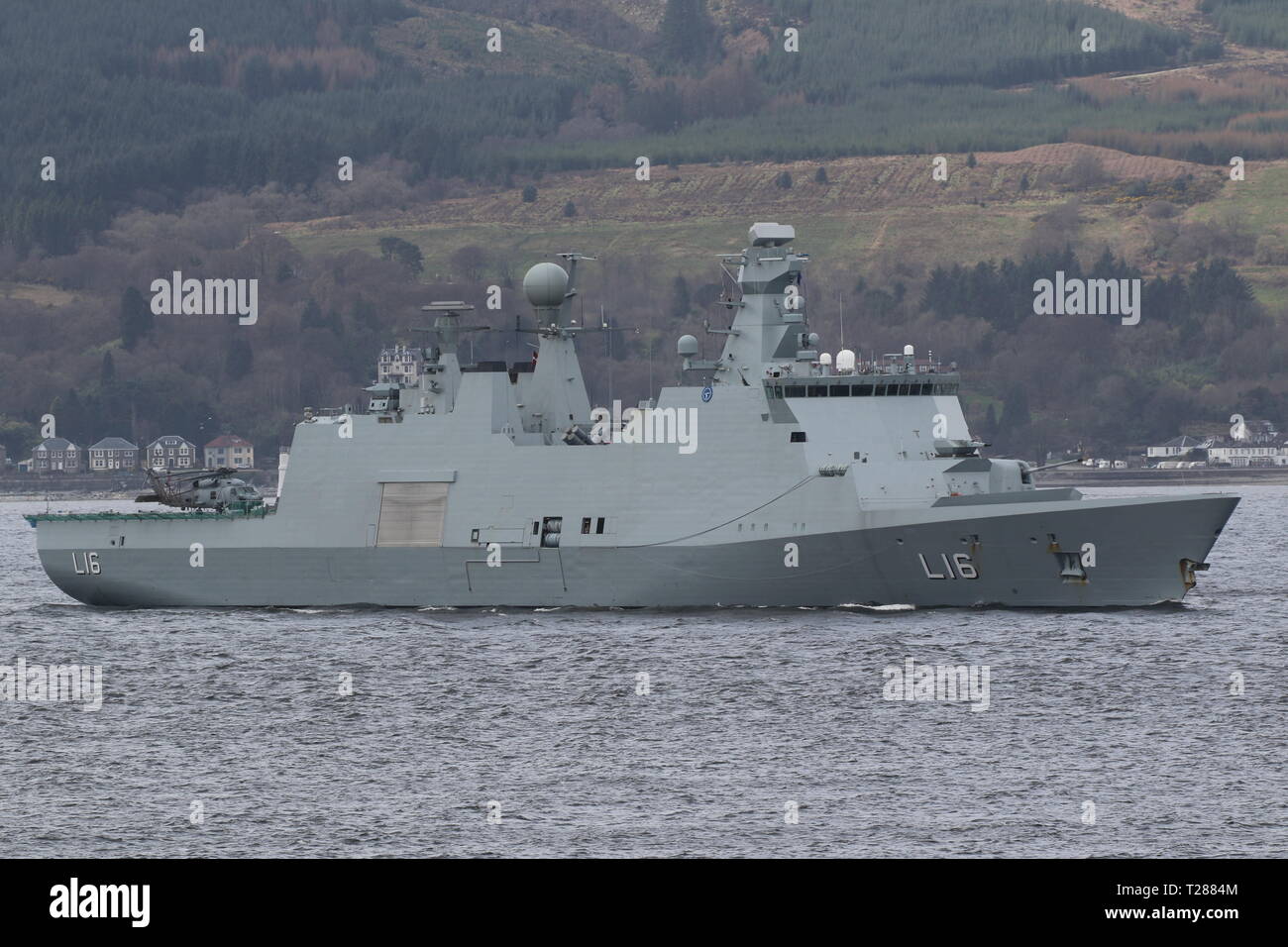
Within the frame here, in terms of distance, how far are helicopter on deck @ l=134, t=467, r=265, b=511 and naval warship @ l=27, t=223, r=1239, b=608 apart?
13 cm

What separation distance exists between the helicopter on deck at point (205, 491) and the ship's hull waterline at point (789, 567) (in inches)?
49.5

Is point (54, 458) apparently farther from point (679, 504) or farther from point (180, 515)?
point (679, 504)

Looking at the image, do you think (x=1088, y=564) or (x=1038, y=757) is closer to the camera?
(x=1038, y=757)

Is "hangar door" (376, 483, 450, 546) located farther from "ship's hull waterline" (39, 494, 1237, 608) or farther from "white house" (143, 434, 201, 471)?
"white house" (143, 434, 201, 471)

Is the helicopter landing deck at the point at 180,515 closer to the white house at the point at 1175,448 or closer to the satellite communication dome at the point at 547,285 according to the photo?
the satellite communication dome at the point at 547,285

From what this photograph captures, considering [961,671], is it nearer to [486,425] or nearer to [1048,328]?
[486,425]

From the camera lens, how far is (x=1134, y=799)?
1917cm

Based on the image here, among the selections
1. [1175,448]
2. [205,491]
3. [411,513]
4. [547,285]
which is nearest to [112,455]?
[1175,448]

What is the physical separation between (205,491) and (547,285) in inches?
366

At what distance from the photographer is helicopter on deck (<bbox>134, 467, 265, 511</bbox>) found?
131 feet

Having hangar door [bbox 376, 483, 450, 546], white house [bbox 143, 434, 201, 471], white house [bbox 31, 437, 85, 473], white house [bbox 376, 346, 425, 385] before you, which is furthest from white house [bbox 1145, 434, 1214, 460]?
hangar door [bbox 376, 483, 450, 546]

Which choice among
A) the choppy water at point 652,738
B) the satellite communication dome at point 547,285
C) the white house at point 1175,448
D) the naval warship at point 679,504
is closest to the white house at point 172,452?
the white house at point 1175,448
